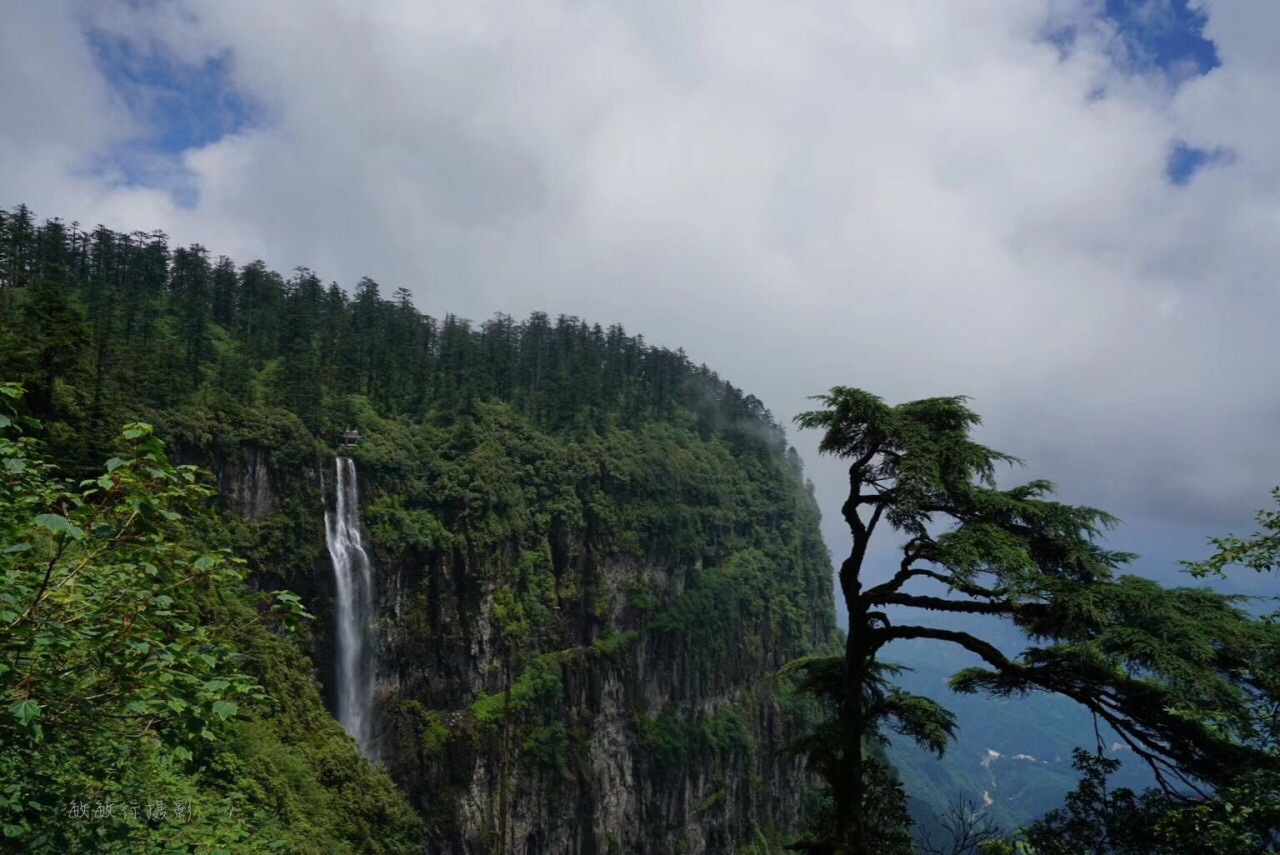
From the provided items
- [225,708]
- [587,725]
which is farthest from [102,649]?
[587,725]

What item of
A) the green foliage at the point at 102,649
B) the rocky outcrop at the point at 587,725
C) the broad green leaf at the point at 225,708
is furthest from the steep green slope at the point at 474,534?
the broad green leaf at the point at 225,708

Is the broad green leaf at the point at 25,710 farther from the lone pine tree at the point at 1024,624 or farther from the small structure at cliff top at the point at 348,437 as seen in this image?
the small structure at cliff top at the point at 348,437

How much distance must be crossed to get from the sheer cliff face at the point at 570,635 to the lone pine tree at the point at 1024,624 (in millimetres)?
35609

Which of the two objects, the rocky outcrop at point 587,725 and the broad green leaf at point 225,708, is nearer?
the broad green leaf at point 225,708

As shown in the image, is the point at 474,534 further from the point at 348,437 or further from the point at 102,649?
the point at 102,649

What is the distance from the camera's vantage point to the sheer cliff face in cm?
4450

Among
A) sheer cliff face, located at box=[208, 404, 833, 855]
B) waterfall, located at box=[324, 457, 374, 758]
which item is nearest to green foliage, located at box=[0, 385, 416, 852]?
waterfall, located at box=[324, 457, 374, 758]

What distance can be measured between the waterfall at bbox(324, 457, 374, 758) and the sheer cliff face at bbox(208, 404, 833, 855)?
85 cm

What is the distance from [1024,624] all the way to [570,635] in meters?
52.1

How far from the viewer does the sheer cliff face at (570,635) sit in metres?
44.5

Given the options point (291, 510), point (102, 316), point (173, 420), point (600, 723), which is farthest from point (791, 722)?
point (102, 316)

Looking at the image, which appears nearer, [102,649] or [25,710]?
[25,710]

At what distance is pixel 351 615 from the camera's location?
42406mm

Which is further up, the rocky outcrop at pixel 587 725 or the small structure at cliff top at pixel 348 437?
the small structure at cliff top at pixel 348 437
